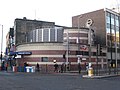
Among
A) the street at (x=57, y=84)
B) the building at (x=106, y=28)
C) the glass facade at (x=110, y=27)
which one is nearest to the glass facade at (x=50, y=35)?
the building at (x=106, y=28)

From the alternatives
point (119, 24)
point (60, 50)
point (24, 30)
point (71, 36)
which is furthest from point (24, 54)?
point (119, 24)

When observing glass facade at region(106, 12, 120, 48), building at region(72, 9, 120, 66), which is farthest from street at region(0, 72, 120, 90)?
glass facade at region(106, 12, 120, 48)

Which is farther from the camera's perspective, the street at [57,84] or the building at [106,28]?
the building at [106,28]

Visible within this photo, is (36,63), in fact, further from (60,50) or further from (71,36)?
(71,36)

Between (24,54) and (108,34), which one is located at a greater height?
(108,34)

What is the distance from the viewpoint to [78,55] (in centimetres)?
5494

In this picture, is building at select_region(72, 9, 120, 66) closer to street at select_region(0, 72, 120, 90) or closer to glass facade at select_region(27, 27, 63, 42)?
glass facade at select_region(27, 27, 63, 42)

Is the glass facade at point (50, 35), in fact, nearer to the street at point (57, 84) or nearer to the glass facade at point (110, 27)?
the glass facade at point (110, 27)

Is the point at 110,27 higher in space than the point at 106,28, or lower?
higher

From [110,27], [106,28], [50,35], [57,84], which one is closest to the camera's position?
[57,84]

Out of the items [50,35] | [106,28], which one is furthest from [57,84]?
[106,28]

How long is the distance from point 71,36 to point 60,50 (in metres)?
11.6

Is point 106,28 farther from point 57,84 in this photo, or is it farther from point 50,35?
point 57,84

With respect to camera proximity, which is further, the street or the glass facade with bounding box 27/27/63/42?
the glass facade with bounding box 27/27/63/42
